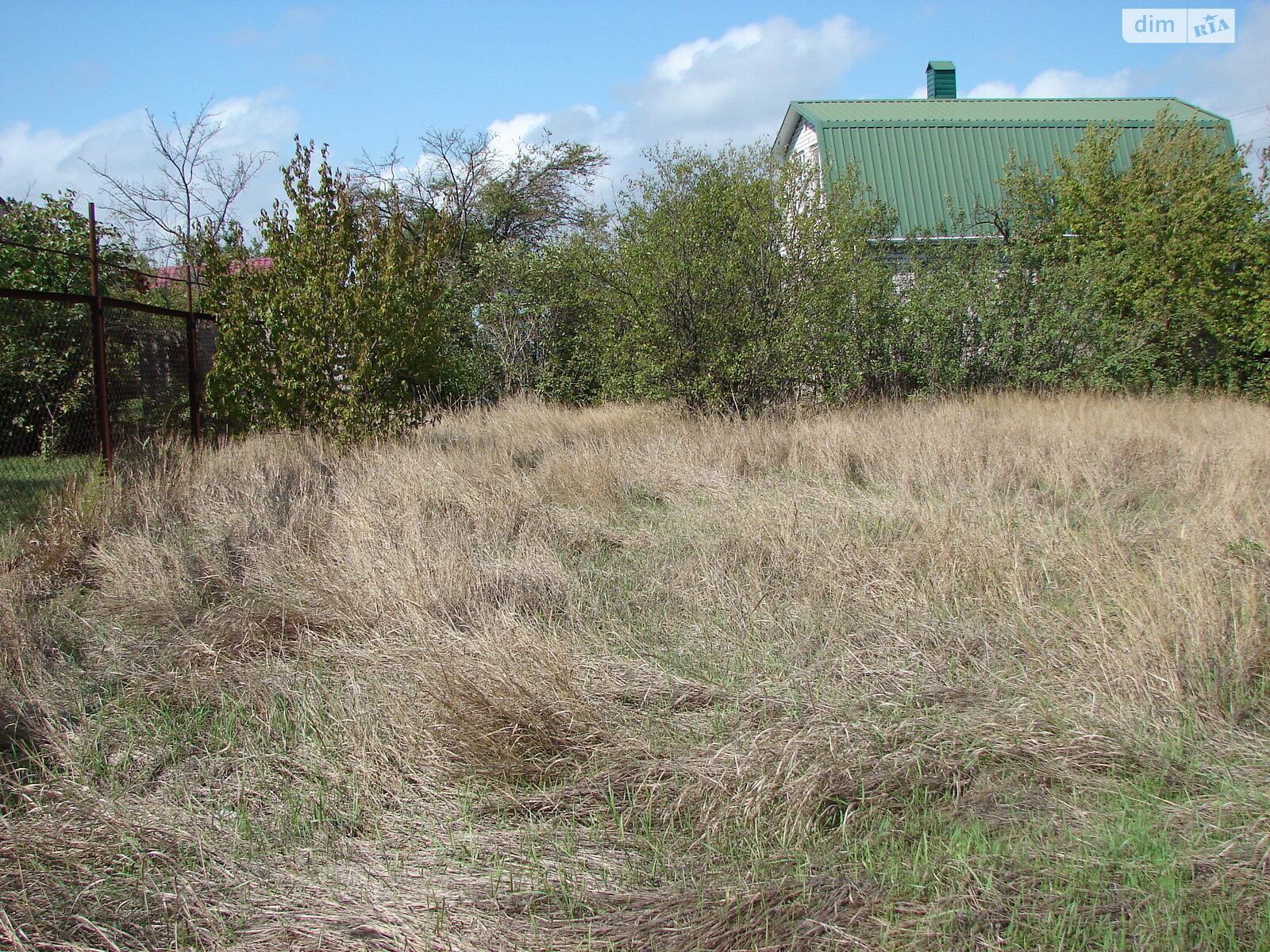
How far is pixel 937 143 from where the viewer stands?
17828 millimetres

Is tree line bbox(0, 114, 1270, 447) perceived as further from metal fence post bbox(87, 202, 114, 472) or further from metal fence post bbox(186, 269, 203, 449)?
metal fence post bbox(87, 202, 114, 472)

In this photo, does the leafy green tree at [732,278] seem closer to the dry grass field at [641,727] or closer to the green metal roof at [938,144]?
the dry grass field at [641,727]

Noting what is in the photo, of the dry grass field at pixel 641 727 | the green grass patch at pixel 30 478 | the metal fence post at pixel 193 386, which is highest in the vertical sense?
the metal fence post at pixel 193 386

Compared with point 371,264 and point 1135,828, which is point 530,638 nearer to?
point 1135,828

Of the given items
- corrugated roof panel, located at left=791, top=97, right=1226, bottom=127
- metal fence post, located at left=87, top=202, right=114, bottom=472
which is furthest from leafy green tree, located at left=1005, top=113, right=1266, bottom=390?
metal fence post, located at left=87, top=202, right=114, bottom=472

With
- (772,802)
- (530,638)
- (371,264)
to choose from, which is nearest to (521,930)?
(772,802)

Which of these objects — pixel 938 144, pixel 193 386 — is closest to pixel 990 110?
pixel 938 144

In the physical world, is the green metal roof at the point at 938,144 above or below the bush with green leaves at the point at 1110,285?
above

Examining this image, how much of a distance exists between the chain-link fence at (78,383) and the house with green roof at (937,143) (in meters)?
12.2

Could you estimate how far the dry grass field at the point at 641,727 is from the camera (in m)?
2.16

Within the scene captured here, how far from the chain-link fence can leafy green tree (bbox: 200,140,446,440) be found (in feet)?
1.26

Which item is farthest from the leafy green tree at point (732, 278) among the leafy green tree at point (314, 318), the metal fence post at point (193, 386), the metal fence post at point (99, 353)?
the metal fence post at point (99, 353)

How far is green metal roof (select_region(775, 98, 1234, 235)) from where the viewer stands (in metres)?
17.4

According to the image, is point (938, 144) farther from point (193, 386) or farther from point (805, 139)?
point (193, 386)
